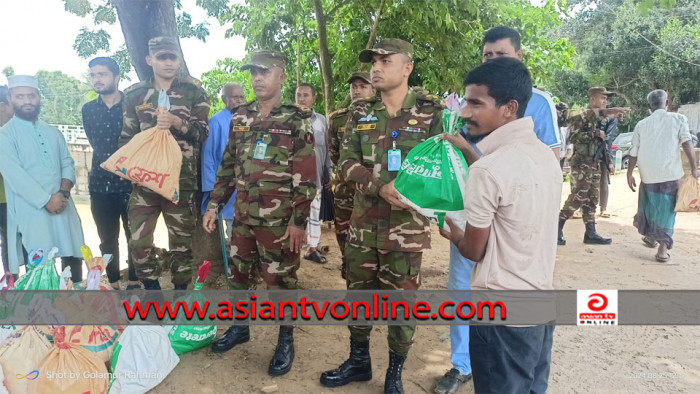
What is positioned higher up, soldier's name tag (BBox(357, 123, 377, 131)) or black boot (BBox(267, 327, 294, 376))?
soldier's name tag (BBox(357, 123, 377, 131))

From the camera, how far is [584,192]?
21.6ft

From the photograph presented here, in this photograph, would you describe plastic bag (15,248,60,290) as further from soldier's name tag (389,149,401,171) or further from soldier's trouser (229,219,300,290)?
soldier's name tag (389,149,401,171)

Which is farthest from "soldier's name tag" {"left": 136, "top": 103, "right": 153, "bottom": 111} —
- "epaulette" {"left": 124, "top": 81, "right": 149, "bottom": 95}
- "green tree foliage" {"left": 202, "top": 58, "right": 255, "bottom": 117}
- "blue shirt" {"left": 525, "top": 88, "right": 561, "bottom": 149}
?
"green tree foliage" {"left": 202, "top": 58, "right": 255, "bottom": 117}

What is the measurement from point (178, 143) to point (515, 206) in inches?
108

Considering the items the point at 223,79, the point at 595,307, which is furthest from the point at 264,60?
the point at 223,79

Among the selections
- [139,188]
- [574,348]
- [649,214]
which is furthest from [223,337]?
[649,214]

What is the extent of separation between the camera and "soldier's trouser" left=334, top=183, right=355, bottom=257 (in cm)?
475

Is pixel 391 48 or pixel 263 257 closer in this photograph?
pixel 391 48

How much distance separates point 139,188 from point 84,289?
2.71 feet

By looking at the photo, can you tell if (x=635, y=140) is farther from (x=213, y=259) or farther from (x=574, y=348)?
(x=213, y=259)

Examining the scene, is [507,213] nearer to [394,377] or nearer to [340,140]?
[394,377]

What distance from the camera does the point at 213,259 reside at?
461cm

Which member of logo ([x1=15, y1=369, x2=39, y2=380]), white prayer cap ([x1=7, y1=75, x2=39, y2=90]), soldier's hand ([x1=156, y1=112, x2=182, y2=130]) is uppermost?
white prayer cap ([x1=7, y1=75, x2=39, y2=90])

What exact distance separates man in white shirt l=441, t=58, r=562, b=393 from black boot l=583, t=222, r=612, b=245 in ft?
18.8
